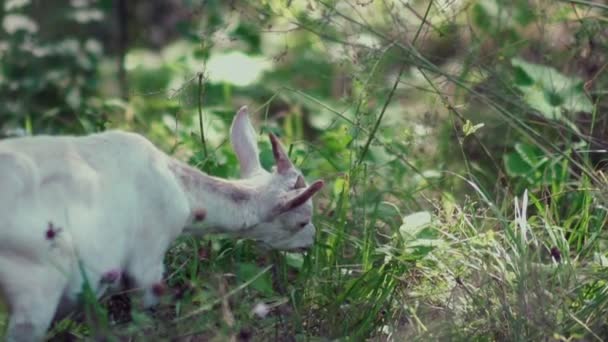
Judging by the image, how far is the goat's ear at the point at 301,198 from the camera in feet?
15.6

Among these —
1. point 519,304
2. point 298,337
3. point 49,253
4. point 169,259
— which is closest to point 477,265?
point 519,304

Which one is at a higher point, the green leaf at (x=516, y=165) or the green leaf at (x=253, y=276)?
the green leaf at (x=516, y=165)

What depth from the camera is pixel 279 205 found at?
5031 mm

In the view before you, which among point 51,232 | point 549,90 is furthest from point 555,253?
point 51,232

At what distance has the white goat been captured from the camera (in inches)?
165

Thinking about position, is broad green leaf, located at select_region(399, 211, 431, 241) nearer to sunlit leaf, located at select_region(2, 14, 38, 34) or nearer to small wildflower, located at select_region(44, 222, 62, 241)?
small wildflower, located at select_region(44, 222, 62, 241)

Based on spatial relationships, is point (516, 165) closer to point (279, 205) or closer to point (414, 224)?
point (414, 224)

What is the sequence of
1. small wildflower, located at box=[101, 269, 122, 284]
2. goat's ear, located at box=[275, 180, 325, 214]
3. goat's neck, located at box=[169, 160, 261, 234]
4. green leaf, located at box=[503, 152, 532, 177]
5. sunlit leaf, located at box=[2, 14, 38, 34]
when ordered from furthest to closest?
sunlit leaf, located at box=[2, 14, 38, 34], green leaf, located at box=[503, 152, 532, 177], goat's neck, located at box=[169, 160, 261, 234], goat's ear, located at box=[275, 180, 325, 214], small wildflower, located at box=[101, 269, 122, 284]

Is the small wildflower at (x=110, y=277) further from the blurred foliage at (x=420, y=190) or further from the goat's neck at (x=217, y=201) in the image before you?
the goat's neck at (x=217, y=201)

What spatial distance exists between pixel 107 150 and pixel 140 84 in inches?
171

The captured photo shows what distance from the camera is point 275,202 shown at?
504cm

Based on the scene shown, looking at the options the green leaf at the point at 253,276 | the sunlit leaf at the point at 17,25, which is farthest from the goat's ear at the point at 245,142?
the sunlit leaf at the point at 17,25

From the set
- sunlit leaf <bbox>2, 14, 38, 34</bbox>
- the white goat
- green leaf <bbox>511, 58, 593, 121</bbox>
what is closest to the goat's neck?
the white goat

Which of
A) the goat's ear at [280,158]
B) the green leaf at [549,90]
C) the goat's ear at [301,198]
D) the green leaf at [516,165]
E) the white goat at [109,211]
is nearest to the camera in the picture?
the white goat at [109,211]
